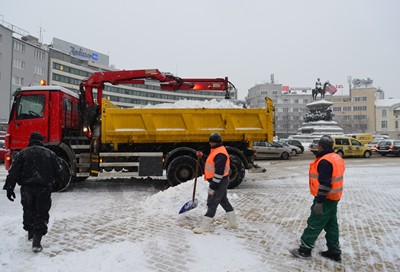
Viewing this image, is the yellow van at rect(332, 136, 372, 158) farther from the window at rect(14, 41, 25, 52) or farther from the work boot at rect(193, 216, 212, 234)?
the window at rect(14, 41, 25, 52)

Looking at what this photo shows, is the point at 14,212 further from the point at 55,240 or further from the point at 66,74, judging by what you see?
the point at 66,74

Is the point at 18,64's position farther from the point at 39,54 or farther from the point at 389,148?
the point at 389,148

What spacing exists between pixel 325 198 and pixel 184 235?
227 centimetres

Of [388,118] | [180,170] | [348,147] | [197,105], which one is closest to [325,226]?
[180,170]

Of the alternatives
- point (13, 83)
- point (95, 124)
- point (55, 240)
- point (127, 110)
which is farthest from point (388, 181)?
point (13, 83)

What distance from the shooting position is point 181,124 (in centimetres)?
934

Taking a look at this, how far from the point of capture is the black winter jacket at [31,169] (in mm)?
4465

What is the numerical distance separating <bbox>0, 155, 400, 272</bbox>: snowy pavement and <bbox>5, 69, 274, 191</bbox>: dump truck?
3.01 ft

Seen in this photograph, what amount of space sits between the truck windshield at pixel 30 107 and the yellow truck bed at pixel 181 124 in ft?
5.47

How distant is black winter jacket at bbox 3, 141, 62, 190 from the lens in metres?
4.46

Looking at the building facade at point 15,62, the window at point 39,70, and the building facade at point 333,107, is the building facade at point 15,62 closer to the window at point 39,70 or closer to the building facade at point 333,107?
the window at point 39,70

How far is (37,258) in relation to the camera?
4.30 metres

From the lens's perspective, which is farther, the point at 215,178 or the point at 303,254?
the point at 215,178

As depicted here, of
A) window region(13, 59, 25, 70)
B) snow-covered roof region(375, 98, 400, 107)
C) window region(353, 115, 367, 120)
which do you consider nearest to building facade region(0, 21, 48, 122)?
window region(13, 59, 25, 70)
